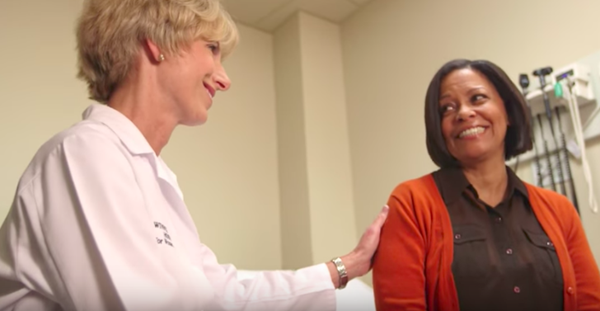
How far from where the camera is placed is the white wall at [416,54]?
181cm

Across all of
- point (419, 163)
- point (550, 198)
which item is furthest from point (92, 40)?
point (419, 163)

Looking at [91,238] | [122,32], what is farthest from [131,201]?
[122,32]

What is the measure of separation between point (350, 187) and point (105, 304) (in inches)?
73.2

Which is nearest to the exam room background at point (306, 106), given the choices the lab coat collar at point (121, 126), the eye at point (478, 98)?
the eye at point (478, 98)

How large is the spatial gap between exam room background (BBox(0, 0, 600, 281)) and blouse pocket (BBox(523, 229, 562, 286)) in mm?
634

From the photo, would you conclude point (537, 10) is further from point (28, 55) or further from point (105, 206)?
point (28, 55)

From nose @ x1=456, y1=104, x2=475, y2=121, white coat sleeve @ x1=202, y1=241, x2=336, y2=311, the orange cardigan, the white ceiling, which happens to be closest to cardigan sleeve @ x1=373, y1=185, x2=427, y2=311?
the orange cardigan

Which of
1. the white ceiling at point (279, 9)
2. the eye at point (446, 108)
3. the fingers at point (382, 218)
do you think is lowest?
the fingers at point (382, 218)

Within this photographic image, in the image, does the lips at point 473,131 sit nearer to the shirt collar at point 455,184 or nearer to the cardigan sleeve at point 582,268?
the shirt collar at point 455,184

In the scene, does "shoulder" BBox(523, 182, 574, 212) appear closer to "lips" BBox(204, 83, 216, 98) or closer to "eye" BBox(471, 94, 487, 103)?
"eye" BBox(471, 94, 487, 103)

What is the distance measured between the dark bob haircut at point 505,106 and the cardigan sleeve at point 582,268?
23 centimetres

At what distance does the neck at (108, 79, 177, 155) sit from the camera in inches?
44.1

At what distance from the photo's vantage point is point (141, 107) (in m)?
1.13

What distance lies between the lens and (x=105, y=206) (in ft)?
2.65
